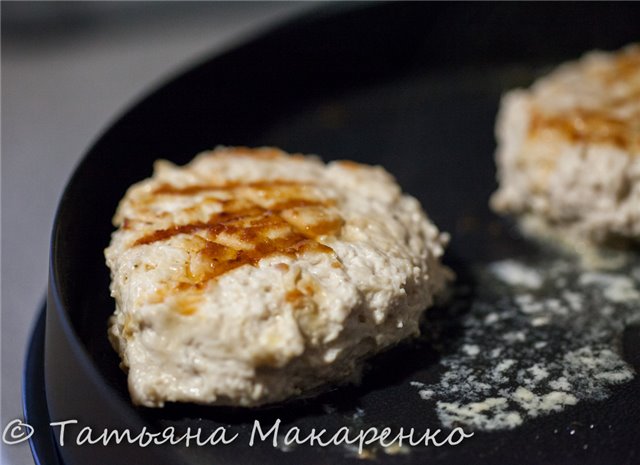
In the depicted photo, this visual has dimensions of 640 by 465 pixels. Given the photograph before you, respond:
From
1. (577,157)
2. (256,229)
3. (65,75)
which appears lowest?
(577,157)

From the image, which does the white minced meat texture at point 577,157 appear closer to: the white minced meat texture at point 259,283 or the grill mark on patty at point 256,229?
the white minced meat texture at point 259,283

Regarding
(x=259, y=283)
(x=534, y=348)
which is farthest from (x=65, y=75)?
(x=534, y=348)

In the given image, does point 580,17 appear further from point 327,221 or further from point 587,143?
point 327,221

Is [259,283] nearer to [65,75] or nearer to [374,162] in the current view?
[374,162]

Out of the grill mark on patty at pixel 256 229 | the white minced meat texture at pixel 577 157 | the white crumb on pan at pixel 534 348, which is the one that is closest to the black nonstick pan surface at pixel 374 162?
the white crumb on pan at pixel 534 348

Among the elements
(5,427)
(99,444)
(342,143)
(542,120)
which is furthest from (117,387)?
(542,120)
